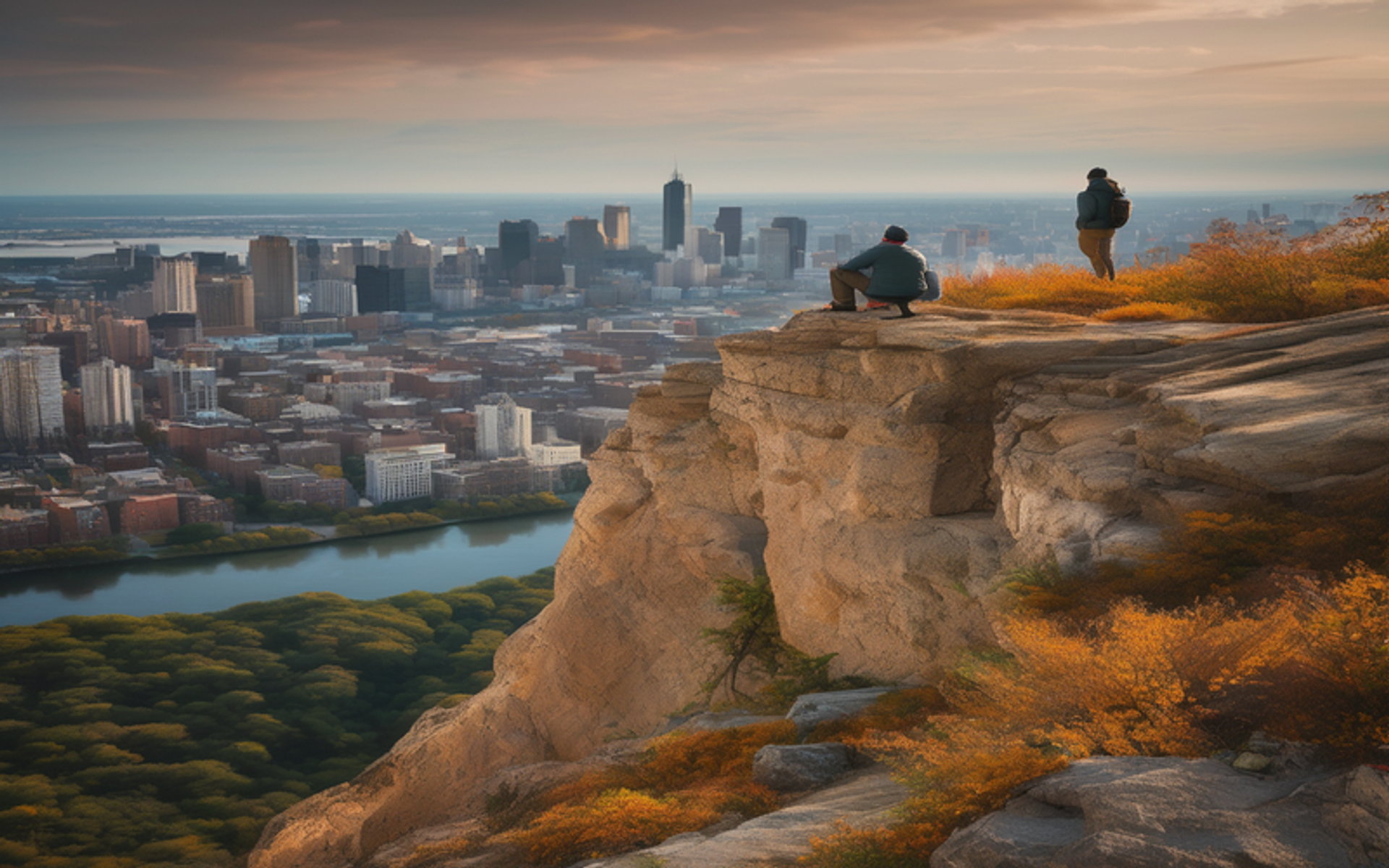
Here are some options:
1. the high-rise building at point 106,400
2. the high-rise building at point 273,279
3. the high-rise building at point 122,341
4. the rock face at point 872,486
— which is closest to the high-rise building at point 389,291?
the high-rise building at point 273,279

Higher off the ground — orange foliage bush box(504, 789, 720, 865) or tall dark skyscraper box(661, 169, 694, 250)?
tall dark skyscraper box(661, 169, 694, 250)

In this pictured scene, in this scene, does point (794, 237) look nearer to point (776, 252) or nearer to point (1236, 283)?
point (776, 252)

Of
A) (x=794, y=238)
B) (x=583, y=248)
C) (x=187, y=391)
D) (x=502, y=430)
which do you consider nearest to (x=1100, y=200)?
(x=502, y=430)

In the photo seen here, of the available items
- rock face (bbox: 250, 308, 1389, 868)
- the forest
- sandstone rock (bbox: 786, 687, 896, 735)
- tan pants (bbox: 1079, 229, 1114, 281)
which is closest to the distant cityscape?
tan pants (bbox: 1079, 229, 1114, 281)

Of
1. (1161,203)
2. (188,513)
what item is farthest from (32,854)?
(1161,203)

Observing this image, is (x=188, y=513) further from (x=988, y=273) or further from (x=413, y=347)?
(x=988, y=273)

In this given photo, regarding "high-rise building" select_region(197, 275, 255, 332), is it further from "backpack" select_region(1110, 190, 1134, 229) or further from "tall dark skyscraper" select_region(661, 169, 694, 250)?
"backpack" select_region(1110, 190, 1134, 229)

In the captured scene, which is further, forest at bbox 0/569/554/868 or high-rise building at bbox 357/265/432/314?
high-rise building at bbox 357/265/432/314
